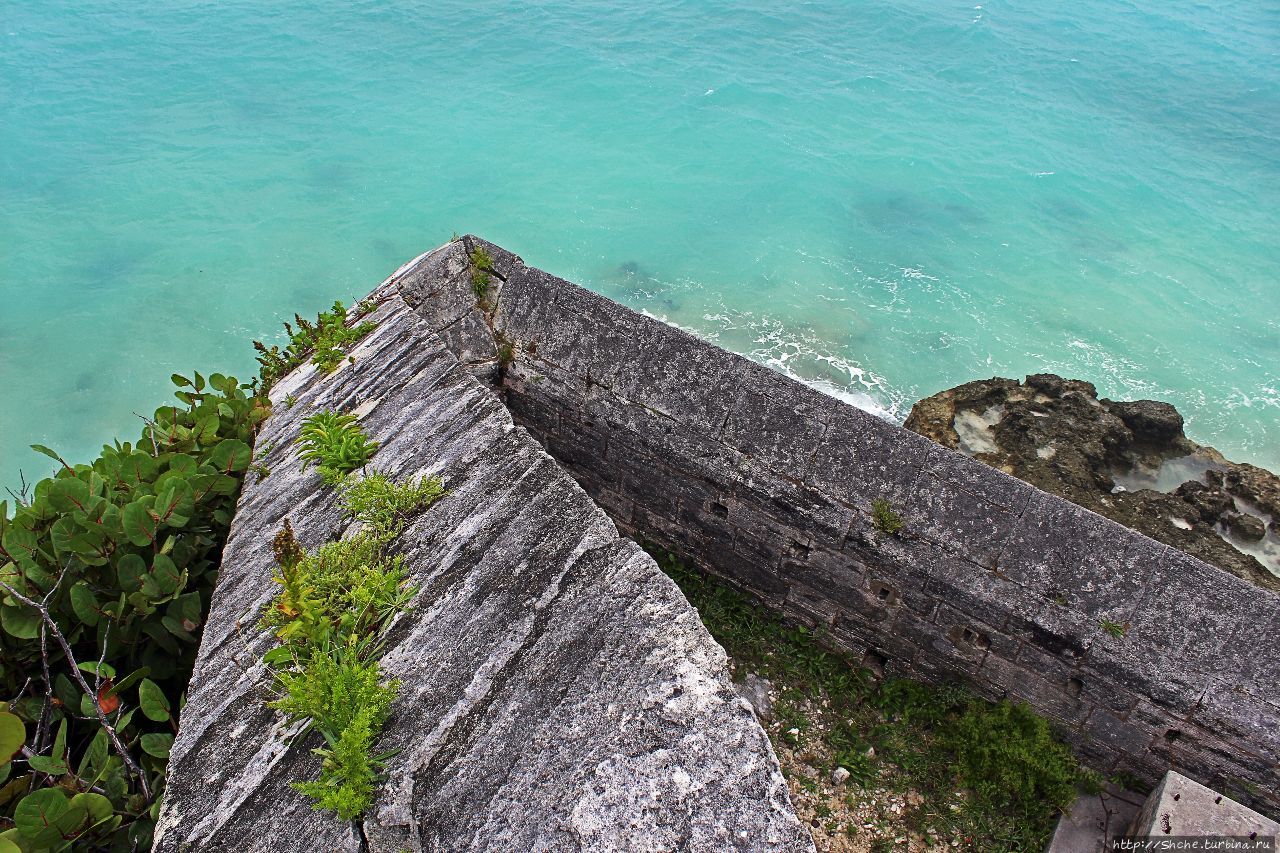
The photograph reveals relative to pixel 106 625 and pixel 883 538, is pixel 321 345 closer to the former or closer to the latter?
pixel 106 625

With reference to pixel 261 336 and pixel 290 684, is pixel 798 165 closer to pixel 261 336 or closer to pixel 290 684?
pixel 261 336

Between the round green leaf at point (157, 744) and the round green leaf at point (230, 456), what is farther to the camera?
the round green leaf at point (230, 456)

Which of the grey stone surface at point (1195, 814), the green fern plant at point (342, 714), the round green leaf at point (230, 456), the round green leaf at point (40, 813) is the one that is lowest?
the grey stone surface at point (1195, 814)

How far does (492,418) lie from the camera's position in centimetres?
368

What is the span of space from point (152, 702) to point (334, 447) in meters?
1.35

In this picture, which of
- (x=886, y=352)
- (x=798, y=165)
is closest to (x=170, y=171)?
(x=798, y=165)

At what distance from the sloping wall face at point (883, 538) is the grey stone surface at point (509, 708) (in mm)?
1789

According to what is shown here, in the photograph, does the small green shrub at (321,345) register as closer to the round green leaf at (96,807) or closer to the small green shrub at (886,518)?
the round green leaf at (96,807)

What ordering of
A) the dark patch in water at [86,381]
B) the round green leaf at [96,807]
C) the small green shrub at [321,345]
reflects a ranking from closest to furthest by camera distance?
1. the round green leaf at [96,807]
2. the small green shrub at [321,345]
3. the dark patch in water at [86,381]

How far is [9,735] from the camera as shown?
8.61 feet

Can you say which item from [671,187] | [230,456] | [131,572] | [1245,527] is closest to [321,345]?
[230,456]

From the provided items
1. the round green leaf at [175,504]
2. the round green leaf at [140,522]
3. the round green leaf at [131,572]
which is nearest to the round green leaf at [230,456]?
the round green leaf at [175,504]

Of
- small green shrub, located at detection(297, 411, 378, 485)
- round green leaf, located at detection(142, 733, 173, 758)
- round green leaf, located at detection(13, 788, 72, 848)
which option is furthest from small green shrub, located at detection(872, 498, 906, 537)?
round green leaf, located at detection(13, 788, 72, 848)

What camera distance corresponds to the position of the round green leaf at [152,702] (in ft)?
10.1
